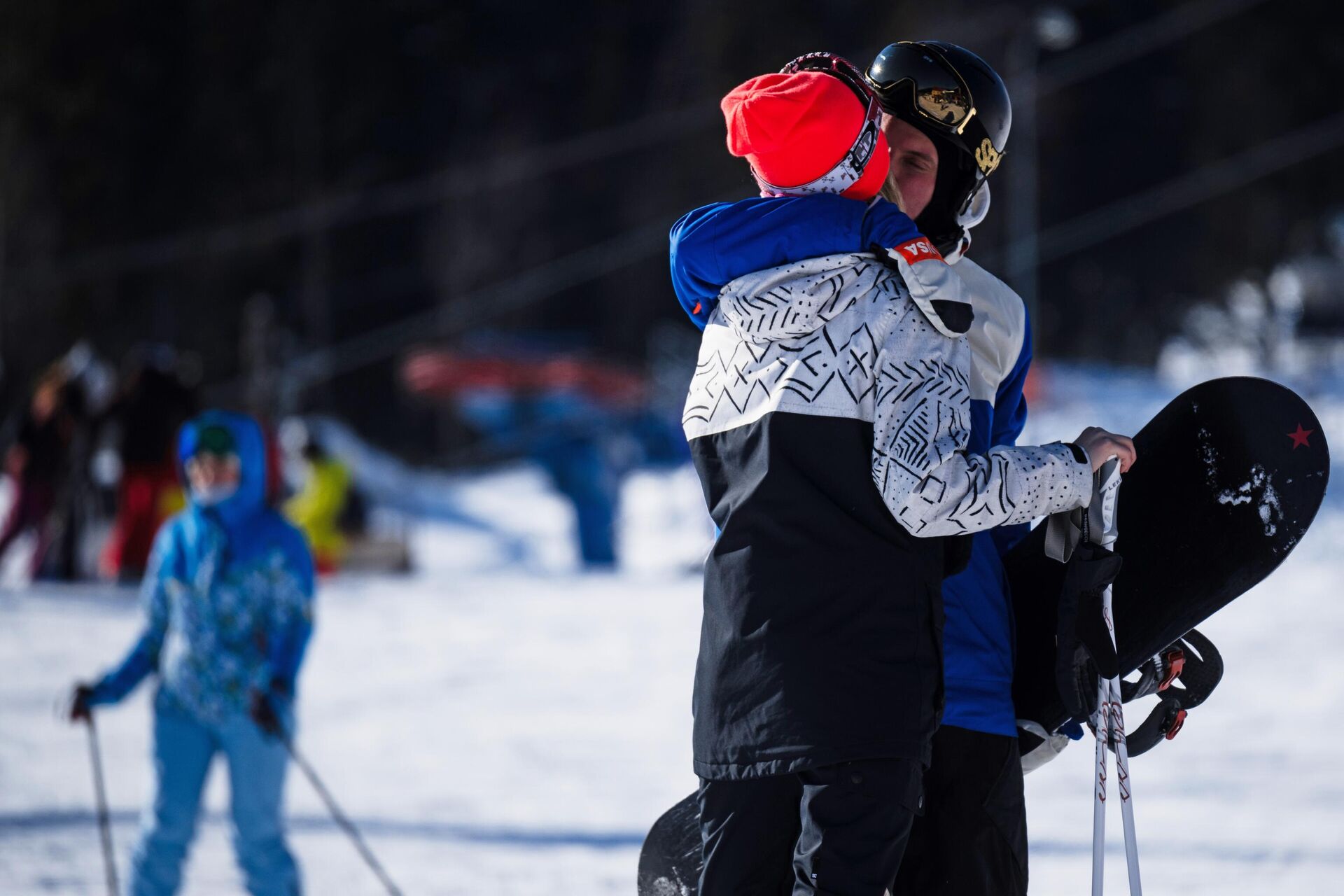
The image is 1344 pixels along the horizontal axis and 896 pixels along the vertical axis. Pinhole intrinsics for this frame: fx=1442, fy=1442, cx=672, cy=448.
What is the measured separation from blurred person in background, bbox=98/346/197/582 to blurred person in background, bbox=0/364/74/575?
701 millimetres

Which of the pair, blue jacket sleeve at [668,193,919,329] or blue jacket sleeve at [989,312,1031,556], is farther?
blue jacket sleeve at [989,312,1031,556]

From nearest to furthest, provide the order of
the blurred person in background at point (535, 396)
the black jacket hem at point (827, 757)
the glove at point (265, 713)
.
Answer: the black jacket hem at point (827, 757)
the glove at point (265, 713)
the blurred person in background at point (535, 396)

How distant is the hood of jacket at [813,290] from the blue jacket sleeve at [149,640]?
89.6 inches

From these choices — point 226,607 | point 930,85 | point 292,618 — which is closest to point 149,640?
point 226,607

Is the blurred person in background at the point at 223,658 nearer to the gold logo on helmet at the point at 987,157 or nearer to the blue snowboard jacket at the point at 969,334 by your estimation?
the blue snowboard jacket at the point at 969,334

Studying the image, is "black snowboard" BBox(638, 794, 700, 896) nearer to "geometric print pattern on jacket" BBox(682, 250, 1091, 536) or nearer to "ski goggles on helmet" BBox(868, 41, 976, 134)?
"geometric print pattern on jacket" BBox(682, 250, 1091, 536)

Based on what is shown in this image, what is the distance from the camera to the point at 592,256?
114 feet

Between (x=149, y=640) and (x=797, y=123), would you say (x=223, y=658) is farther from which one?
(x=797, y=123)

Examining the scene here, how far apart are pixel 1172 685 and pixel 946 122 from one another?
97 cm

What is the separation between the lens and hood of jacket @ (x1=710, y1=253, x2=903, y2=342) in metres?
1.82

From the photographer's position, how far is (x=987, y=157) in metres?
2.22

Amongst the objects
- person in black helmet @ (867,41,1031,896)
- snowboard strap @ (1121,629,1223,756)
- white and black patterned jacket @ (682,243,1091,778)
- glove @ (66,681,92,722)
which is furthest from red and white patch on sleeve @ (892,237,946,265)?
glove @ (66,681,92,722)

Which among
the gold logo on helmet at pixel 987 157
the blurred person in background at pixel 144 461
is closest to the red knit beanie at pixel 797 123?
the gold logo on helmet at pixel 987 157

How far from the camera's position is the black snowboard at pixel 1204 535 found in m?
2.16
